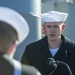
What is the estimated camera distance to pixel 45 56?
4367 millimetres

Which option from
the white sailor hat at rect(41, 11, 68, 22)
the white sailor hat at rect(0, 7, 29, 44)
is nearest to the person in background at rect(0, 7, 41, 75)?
the white sailor hat at rect(0, 7, 29, 44)

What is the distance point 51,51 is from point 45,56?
0.28 ft

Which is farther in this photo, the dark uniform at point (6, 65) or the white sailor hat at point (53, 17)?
the white sailor hat at point (53, 17)

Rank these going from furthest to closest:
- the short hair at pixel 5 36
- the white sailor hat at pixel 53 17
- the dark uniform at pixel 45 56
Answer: the white sailor hat at pixel 53 17 < the dark uniform at pixel 45 56 < the short hair at pixel 5 36

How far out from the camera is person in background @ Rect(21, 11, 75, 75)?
13.9 feet

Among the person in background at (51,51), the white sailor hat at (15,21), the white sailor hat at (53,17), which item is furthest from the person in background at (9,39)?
the white sailor hat at (53,17)

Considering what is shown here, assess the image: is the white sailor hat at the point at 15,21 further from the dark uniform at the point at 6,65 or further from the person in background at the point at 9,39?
the dark uniform at the point at 6,65

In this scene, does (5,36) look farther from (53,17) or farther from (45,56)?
(53,17)

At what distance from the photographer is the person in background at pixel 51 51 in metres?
4.24

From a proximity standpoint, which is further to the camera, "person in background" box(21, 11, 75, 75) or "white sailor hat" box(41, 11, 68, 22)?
"white sailor hat" box(41, 11, 68, 22)

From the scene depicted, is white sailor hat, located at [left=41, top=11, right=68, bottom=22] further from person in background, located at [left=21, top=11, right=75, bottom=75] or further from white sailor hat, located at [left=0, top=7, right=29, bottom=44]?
white sailor hat, located at [left=0, top=7, right=29, bottom=44]

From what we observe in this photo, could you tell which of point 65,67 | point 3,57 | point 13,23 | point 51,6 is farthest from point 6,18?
point 51,6

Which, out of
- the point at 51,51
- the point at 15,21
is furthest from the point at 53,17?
the point at 15,21

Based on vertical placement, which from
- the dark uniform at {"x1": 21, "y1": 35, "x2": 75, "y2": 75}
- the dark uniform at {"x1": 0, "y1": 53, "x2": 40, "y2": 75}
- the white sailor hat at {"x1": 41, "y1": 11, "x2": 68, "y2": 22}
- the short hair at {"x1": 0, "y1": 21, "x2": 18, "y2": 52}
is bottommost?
the dark uniform at {"x1": 21, "y1": 35, "x2": 75, "y2": 75}
